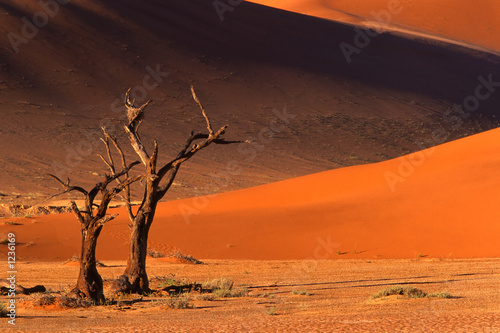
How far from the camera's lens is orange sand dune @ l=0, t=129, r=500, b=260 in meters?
20.2

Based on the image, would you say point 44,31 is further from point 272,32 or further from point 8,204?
point 8,204

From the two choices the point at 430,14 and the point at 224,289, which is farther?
the point at 430,14

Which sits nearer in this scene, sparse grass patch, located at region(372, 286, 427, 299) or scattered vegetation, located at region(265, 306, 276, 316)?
scattered vegetation, located at region(265, 306, 276, 316)

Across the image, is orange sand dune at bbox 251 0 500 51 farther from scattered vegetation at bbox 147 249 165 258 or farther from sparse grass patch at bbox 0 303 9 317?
sparse grass patch at bbox 0 303 9 317

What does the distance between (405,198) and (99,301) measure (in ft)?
45.2

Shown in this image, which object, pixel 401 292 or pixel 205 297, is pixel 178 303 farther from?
pixel 401 292

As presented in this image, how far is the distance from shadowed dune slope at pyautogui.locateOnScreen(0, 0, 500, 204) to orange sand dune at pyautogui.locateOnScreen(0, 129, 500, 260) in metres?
8.41

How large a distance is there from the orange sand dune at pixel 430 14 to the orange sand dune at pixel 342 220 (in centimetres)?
7141

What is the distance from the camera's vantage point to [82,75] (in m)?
49.1

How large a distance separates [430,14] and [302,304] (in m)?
100

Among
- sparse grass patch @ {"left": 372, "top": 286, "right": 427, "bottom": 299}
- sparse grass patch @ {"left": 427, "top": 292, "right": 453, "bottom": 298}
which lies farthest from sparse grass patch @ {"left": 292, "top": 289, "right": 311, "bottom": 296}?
sparse grass patch @ {"left": 427, "top": 292, "right": 453, "bottom": 298}

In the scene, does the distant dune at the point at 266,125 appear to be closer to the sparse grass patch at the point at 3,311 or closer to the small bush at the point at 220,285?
the small bush at the point at 220,285

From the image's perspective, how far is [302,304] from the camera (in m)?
11.8

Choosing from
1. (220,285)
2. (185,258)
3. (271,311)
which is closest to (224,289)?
(220,285)
